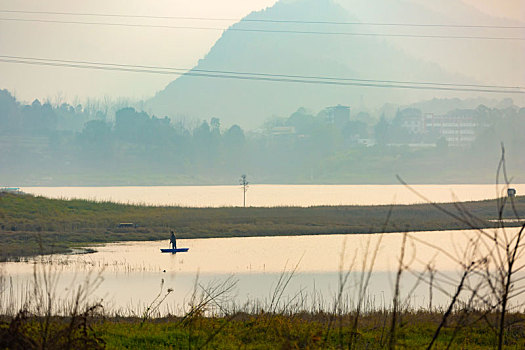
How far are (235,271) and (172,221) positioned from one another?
24677 mm

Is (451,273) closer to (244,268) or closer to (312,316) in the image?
(244,268)

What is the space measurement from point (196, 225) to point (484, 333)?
4442 cm

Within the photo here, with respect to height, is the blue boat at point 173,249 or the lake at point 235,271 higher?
the blue boat at point 173,249

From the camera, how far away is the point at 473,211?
70.2m

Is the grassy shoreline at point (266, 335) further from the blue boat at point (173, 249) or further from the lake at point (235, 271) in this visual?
the blue boat at point (173, 249)

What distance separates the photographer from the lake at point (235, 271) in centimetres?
2488

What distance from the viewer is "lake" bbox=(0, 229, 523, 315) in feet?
81.6

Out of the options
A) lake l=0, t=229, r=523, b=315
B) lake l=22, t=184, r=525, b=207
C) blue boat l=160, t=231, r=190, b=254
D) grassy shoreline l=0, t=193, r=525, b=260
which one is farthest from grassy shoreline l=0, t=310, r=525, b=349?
lake l=22, t=184, r=525, b=207

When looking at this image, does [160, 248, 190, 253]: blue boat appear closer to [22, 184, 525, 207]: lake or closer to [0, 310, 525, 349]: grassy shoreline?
[0, 310, 525, 349]: grassy shoreline

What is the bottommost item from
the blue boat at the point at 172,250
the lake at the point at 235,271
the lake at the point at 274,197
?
the lake at the point at 235,271

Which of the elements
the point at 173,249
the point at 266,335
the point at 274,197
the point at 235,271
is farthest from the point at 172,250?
the point at 274,197

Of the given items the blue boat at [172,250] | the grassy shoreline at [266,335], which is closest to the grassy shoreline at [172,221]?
the blue boat at [172,250]

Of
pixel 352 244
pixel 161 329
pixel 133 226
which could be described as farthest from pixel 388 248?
pixel 161 329

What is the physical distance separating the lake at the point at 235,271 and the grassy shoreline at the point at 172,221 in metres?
2.29
